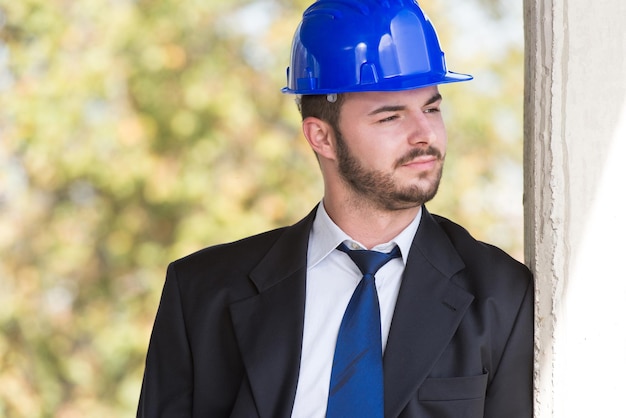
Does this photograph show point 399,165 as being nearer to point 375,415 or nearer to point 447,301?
point 447,301

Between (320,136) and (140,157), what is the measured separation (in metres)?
3.50

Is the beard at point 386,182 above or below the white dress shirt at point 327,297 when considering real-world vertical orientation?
above

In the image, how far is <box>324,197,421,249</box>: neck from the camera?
2.36 metres

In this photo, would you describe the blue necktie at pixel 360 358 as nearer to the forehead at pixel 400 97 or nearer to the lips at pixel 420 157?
the lips at pixel 420 157

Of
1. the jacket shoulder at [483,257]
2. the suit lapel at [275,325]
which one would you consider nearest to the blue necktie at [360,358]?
the suit lapel at [275,325]

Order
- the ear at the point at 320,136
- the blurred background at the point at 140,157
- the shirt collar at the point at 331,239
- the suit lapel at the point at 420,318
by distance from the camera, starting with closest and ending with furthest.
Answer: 1. the suit lapel at the point at 420,318
2. the shirt collar at the point at 331,239
3. the ear at the point at 320,136
4. the blurred background at the point at 140,157

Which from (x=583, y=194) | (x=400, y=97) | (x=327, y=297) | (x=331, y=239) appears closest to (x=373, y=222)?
(x=331, y=239)

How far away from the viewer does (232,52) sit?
5.98 metres

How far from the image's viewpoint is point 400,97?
2.25 metres

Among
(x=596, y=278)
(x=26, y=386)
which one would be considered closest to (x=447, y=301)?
(x=596, y=278)

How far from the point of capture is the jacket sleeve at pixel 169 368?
2.40m

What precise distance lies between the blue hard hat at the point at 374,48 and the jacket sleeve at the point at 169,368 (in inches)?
26.6

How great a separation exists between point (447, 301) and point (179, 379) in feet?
2.36

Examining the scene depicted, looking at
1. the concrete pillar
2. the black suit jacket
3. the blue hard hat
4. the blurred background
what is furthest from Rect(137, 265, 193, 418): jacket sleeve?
the blurred background
